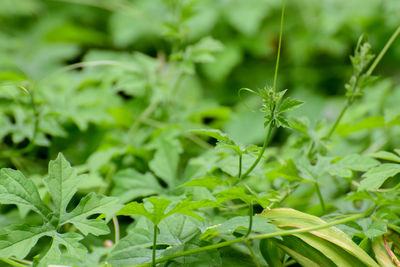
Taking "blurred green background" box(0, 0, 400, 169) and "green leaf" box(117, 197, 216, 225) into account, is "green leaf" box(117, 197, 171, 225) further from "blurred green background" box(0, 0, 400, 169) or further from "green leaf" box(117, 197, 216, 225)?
"blurred green background" box(0, 0, 400, 169)

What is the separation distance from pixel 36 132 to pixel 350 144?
3.62 ft

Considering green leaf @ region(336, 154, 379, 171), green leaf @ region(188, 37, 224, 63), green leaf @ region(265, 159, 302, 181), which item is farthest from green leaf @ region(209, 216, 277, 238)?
green leaf @ region(188, 37, 224, 63)

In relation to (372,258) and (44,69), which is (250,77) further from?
(372,258)

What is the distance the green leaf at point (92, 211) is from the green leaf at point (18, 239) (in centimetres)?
4

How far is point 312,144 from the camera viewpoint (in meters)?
0.85

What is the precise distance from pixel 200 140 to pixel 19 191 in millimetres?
657

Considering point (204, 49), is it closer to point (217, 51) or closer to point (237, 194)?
point (237, 194)

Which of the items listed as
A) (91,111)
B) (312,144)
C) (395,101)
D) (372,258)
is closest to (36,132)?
(91,111)

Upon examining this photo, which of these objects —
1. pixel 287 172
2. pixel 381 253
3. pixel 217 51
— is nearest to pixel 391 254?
pixel 381 253

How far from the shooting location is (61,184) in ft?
2.14

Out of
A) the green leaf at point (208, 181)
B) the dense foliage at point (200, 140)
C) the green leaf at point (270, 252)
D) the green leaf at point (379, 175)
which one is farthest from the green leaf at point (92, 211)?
the green leaf at point (379, 175)

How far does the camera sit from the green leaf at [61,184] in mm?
645

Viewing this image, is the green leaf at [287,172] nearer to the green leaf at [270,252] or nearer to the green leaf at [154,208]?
the green leaf at [270,252]

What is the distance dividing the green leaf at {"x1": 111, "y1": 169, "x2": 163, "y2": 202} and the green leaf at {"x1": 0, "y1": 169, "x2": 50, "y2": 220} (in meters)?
0.24
